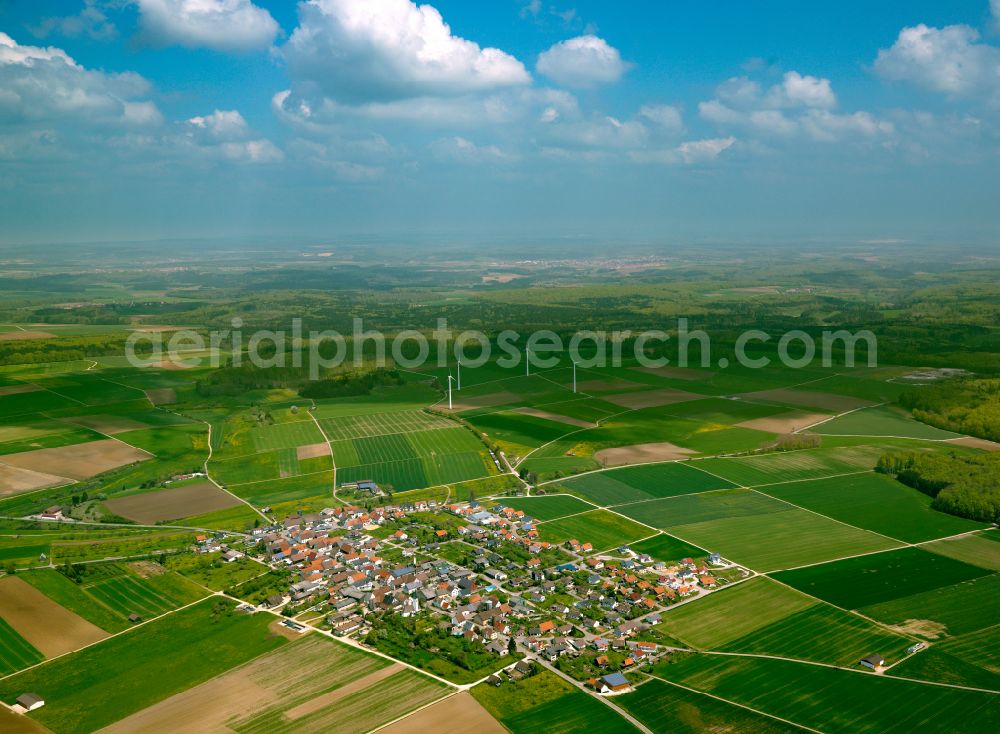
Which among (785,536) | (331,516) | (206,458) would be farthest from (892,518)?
(206,458)

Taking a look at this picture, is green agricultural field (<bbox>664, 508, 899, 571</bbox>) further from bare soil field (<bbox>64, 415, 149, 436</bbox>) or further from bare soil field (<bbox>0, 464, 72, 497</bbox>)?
bare soil field (<bbox>64, 415, 149, 436</bbox>)

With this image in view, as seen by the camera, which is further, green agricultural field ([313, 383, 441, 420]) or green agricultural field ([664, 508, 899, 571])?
green agricultural field ([313, 383, 441, 420])

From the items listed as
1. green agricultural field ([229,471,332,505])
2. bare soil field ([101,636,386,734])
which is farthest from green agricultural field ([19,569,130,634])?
green agricultural field ([229,471,332,505])

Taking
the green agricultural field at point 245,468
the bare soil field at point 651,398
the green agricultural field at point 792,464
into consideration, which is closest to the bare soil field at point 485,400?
the bare soil field at point 651,398

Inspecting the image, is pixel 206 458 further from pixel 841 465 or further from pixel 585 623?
pixel 841 465

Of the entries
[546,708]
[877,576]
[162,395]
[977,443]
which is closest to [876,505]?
[877,576]

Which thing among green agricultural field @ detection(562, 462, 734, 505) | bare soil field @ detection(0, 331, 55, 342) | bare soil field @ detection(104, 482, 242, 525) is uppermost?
bare soil field @ detection(0, 331, 55, 342)
